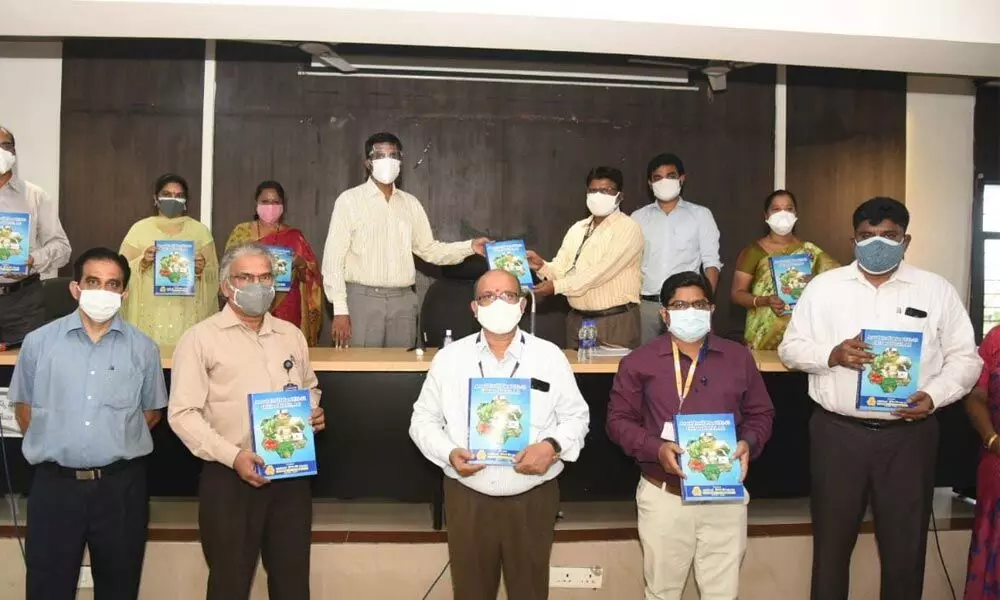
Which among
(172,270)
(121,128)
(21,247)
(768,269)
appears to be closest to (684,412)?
(768,269)

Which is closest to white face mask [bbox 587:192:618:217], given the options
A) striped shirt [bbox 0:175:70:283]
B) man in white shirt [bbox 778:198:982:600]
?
man in white shirt [bbox 778:198:982:600]

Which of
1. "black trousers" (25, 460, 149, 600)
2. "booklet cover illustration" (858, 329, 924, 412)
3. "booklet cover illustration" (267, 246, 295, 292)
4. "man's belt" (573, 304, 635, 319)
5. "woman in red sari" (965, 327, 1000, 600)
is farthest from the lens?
"man's belt" (573, 304, 635, 319)

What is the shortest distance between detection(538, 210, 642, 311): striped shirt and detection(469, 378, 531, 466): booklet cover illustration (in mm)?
1732

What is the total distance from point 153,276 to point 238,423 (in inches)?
70.8

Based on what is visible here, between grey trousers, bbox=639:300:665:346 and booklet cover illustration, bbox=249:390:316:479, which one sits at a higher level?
grey trousers, bbox=639:300:665:346

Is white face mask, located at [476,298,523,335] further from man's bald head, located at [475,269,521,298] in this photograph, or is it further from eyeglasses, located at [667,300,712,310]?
eyeglasses, located at [667,300,712,310]

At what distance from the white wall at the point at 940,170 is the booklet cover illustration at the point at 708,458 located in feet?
15.7

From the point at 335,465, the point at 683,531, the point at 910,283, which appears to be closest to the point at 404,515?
the point at 335,465

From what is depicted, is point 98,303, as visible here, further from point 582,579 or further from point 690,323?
point 582,579

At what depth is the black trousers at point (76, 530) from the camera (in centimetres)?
280

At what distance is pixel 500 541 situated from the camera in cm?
285

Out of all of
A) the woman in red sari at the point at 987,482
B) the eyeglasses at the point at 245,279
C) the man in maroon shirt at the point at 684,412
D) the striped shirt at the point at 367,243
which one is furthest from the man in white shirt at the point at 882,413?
the striped shirt at the point at 367,243

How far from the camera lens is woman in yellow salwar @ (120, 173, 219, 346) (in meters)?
4.39

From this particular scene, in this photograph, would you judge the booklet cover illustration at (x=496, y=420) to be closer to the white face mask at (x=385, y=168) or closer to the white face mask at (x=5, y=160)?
the white face mask at (x=385, y=168)
